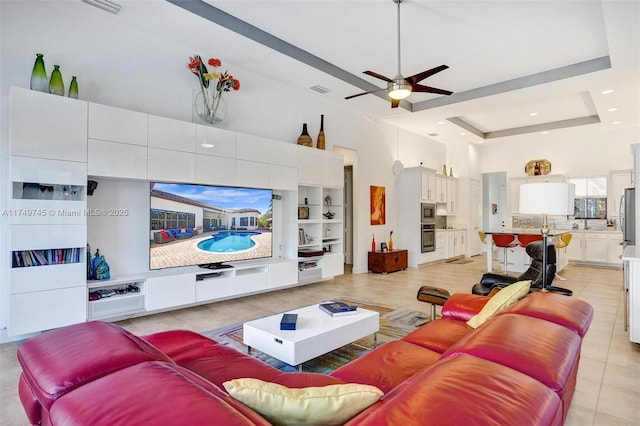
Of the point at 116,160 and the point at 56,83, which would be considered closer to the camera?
the point at 56,83

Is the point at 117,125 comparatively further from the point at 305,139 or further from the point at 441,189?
the point at 441,189

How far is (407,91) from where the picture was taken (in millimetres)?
3953

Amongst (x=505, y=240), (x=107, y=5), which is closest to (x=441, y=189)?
(x=505, y=240)

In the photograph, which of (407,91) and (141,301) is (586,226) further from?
(141,301)

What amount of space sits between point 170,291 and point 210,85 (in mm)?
2727

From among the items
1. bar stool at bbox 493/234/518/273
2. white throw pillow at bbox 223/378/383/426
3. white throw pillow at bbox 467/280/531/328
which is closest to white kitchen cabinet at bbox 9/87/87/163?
white throw pillow at bbox 223/378/383/426

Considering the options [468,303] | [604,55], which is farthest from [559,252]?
[468,303]

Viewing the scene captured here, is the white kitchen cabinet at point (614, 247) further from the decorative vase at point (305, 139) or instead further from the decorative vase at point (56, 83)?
the decorative vase at point (56, 83)

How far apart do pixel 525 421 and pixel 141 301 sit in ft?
12.8

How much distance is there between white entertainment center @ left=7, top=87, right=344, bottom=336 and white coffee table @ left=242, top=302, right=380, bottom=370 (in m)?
1.81

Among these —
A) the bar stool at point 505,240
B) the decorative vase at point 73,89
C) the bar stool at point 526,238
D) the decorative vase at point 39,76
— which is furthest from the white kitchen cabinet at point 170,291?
the bar stool at point 526,238

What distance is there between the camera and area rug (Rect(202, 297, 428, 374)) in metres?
2.76

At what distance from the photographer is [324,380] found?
1.44m

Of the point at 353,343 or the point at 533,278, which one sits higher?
the point at 533,278
